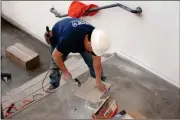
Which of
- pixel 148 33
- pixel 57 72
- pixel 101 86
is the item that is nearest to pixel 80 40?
pixel 101 86

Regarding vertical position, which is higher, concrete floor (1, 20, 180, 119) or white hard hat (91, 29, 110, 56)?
white hard hat (91, 29, 110, 56)

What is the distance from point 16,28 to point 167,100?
12.1ft

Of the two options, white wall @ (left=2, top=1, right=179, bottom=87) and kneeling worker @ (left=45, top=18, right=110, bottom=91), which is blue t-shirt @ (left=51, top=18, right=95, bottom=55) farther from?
white wall @ (left=2, top=1, right=179, bottom=87)

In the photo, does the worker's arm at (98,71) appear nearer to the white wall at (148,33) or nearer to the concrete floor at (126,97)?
the concrete floor at (126,97)

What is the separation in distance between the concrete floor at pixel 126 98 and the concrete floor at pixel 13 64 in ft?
4.80

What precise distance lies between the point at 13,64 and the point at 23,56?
0.31m

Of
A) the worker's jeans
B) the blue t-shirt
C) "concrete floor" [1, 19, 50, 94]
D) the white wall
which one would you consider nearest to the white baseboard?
the white wall

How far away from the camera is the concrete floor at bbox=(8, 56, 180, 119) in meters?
2.92

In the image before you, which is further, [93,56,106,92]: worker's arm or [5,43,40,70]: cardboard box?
[5,43,40,70]: cardboard box

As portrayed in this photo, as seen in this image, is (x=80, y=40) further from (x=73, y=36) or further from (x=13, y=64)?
(x=13, y=64)

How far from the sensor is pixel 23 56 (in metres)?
4.67

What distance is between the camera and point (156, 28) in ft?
10.7

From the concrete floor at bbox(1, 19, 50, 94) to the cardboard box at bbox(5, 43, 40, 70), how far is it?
9 centimetres

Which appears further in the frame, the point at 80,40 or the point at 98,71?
the point at 98,71
